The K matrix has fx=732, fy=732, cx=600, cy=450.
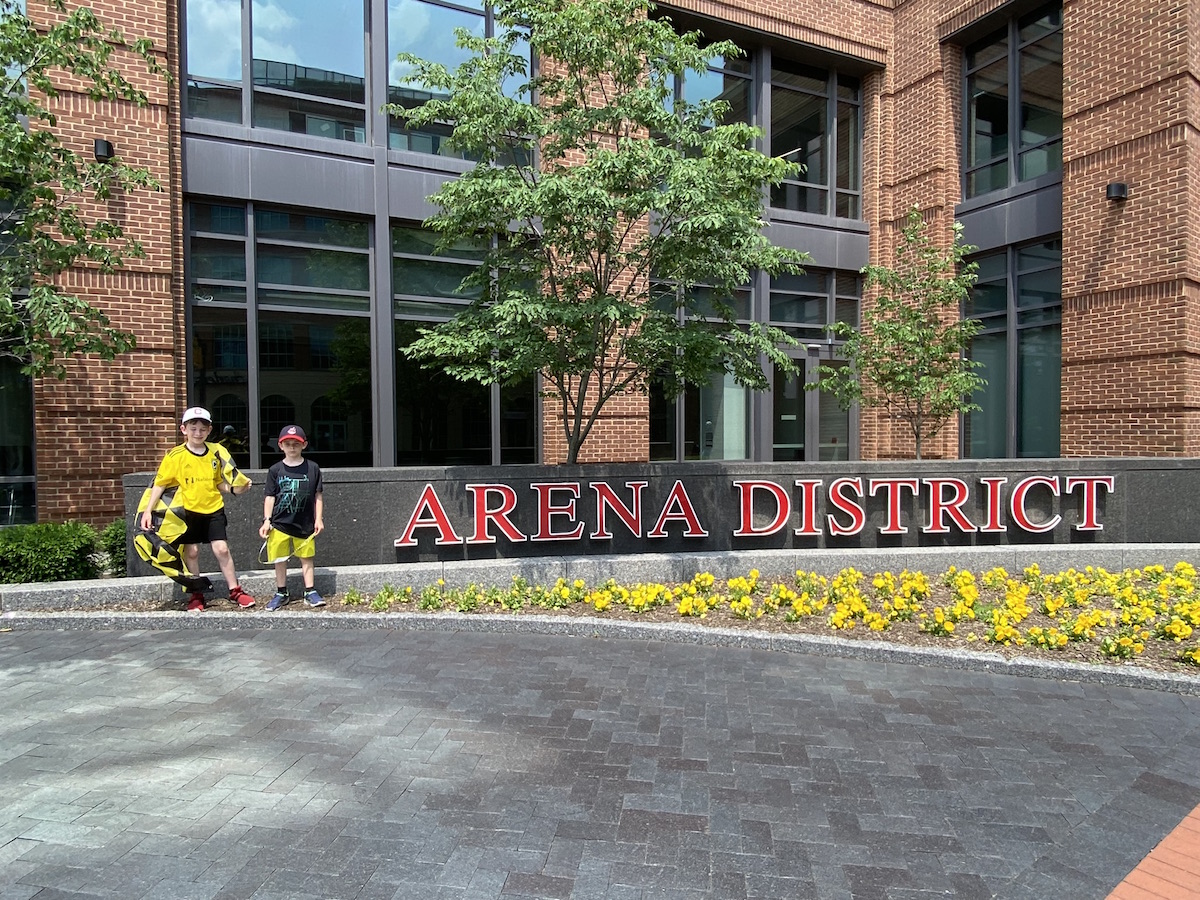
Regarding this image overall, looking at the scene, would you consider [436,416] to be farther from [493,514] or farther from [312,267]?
[493,514]

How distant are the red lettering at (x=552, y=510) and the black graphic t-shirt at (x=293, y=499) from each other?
2.26 m

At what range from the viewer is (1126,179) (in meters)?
10.3

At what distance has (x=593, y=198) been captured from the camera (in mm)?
6301

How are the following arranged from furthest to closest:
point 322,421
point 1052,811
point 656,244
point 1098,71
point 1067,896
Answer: point 1098,71 → point 322,421 → point 656,244 → point 1052,811 → point 1067,896

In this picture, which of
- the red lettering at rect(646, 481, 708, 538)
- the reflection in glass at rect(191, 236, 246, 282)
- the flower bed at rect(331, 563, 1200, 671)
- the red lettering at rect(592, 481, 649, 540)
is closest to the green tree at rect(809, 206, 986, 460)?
the flower bed at rect(331, 563, 1200, 671)

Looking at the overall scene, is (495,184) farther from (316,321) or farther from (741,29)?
(741,29)

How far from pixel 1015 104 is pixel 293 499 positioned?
12.6 metres

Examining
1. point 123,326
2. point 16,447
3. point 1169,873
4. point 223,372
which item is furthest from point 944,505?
point 16,447

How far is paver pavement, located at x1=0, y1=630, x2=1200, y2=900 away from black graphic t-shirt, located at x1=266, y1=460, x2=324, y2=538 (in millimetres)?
1422

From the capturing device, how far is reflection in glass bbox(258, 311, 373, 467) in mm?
9656

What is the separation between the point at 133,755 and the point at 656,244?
5832 millimetres

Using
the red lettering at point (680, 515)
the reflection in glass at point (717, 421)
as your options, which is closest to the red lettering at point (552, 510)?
the red lettering at point (680, 515)

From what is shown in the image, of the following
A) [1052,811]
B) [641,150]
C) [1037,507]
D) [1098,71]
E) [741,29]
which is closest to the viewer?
[1052,811]

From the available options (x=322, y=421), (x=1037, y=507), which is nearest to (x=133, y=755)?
(x=322, y=421)
